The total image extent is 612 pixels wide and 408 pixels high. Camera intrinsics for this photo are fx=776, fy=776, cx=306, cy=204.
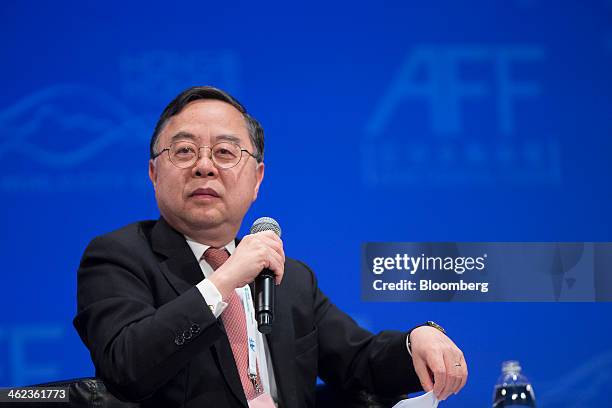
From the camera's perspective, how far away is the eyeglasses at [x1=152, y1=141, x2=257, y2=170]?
6.95 feet

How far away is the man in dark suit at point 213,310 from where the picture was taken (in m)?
1.72

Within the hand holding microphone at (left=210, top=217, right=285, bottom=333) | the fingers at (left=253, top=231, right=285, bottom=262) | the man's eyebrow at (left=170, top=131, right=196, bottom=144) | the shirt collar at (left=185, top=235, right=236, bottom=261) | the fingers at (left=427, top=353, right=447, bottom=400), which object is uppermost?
the man's eyebrow at (left=170, top=131, right=196, bottom=144)

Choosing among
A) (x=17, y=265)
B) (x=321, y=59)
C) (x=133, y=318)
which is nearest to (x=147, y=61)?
(x=321, y=59)

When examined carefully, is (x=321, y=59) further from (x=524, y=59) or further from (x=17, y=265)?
(x=17, y=265)

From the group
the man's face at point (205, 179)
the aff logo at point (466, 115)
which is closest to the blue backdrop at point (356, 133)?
the aff logo at point (466, 115)

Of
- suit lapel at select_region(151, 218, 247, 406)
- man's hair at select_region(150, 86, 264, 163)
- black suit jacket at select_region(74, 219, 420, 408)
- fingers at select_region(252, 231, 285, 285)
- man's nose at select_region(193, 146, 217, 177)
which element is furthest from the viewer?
man's hair at select_region(150, 86, 264, 163)

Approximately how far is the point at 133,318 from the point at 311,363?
0.64 m

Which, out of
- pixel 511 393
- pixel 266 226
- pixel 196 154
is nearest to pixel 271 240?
pixel 266 226

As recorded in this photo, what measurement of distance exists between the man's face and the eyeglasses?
1 cm

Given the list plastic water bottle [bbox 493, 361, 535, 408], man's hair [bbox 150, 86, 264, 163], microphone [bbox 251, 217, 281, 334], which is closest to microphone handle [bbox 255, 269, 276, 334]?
microphone [bbox 251, 217, 281, 334]

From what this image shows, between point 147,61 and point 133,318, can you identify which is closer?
point 133,318

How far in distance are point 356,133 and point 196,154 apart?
142 cm

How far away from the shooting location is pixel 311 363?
222 centimetres

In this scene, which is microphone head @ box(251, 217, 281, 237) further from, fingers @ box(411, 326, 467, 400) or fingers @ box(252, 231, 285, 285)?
fingers @ box(411, 326, 467, 400)
